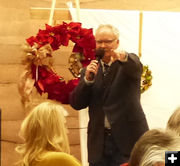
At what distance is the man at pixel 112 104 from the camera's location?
236 centimetres

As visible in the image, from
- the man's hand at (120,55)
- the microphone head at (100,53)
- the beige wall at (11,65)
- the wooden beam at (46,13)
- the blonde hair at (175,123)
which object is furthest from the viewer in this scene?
the beige wall at (11,65)

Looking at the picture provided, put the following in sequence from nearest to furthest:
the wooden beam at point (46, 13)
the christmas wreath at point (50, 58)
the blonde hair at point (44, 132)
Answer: the blonde hair at point (44, 132) < the christmas wreath at point (50, 58) < the wooden beam at point (46, 13)

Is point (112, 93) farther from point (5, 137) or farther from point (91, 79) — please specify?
point (5, 137)

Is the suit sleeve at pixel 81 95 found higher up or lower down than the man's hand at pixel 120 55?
lower down

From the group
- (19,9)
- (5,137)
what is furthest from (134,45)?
(5,137)

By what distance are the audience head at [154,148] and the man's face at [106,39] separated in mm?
1233

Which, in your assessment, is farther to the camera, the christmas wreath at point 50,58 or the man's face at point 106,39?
the christmas wreath at point 50,58

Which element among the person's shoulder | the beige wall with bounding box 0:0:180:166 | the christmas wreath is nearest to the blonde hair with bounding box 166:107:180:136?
the person's shoulder

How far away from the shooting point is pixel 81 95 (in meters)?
2.43

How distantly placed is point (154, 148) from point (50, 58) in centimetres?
162

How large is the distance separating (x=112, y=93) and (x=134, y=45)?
80 cm

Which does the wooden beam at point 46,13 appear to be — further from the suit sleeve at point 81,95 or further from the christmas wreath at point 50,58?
the suit sleeve at point 81,95

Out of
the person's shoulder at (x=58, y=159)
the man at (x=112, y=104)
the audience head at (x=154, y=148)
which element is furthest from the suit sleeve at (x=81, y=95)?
the audience head at (x=154, y=148)

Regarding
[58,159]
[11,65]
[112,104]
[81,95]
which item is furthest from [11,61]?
[58,159]
